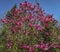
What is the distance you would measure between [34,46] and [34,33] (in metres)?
0.50

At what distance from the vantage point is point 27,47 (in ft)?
24.8

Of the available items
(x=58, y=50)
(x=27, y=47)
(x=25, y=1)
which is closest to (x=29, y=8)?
(x=25, y=1)

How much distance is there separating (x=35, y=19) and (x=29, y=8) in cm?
43

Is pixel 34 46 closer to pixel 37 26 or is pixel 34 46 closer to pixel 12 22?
pixel 37 26

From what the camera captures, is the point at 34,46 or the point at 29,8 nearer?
the point at 34,46

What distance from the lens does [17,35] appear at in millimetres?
8320

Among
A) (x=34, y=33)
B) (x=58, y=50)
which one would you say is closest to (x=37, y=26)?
(x=34, y=33)

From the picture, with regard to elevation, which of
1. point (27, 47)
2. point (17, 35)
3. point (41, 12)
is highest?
point (41, 12)

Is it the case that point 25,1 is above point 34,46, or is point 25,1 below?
above

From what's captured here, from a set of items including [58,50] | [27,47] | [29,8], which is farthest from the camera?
[58,50]

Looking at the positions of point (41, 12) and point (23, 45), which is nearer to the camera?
point (23, 45)

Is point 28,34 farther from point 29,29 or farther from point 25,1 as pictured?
point 25,1

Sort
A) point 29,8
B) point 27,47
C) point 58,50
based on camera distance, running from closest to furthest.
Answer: point 27,47 → point 29,8 → point 58,50

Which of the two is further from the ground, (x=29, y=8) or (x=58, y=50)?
(x=29, y=8)
